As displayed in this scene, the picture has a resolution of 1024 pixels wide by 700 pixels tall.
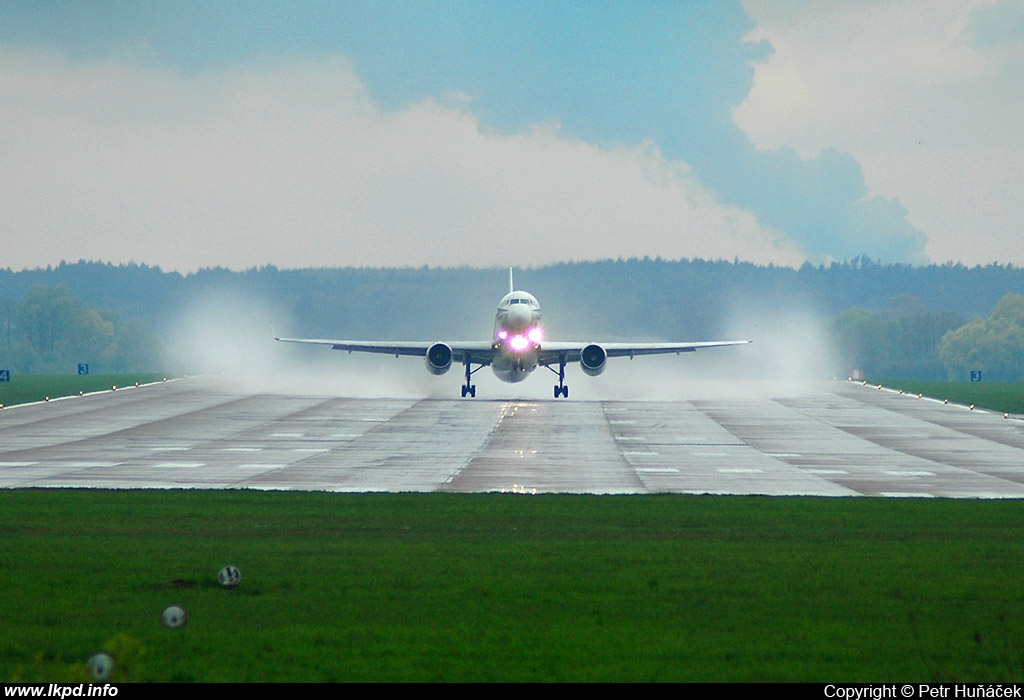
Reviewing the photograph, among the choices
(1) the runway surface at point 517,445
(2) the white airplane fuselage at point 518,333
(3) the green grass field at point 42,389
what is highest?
(2) the white airplane fuselage at point 518,333

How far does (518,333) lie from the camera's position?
68.1m

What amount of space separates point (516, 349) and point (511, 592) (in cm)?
5194

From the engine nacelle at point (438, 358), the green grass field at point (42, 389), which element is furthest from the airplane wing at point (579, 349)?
the green grass field at point (42, 389)

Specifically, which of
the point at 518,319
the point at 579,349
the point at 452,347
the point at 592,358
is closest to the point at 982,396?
the point at 579,349

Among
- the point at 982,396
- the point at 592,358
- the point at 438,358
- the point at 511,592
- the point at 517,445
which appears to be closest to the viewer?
the point at 511,592

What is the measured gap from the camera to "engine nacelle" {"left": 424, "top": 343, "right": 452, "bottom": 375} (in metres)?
72.4

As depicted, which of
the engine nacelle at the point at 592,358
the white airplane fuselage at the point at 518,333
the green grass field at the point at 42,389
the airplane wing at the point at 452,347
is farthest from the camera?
the green grass field at the point at 42,389

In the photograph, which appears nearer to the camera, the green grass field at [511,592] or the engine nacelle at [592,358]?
the green grass field at [511,592]

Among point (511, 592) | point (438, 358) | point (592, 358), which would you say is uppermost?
point (592, 358)

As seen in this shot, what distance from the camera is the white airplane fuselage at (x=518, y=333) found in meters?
68.0

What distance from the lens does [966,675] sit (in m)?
12.5

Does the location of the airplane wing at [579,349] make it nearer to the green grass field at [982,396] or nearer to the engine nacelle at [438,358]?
the engine nacelle at [438,358]

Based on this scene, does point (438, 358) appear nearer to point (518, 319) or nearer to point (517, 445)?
point (518, 319)

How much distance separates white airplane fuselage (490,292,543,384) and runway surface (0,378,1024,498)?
2.65 m
